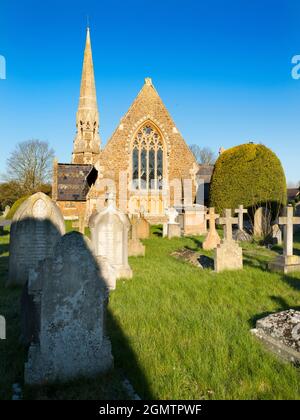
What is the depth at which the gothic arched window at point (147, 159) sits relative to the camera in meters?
23.7

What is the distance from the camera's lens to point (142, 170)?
78.5 ft

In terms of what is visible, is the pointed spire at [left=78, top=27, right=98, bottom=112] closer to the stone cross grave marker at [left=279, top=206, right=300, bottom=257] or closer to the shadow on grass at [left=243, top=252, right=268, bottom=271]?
the shadow on grass at [left=243, top=252, right=268, bottom=271]

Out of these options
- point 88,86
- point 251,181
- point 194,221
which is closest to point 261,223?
point 194,221

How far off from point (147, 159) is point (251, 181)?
25.5 ft

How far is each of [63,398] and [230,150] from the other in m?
20.6

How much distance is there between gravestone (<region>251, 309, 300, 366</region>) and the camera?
364 centimetres

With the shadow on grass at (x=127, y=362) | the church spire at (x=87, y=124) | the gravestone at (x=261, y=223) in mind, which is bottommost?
the shadow on grass at (x=127, y=362)

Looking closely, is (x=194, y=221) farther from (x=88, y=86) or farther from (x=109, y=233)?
(x=88, y=86)

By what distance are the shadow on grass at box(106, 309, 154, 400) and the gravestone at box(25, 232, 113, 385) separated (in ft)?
0.68

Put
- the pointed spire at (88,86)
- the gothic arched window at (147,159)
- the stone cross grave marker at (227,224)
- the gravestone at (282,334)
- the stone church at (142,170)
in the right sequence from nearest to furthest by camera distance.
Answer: the gravestone at (282,334)
the stone cross grave marker at (227,224)
the stone church at (142,170)
the gothic arched window at (147,159)
the pointed spire at (88,86)

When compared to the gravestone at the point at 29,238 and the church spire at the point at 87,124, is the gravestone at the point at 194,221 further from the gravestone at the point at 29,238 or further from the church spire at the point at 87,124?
the church spire at the point at 87,124

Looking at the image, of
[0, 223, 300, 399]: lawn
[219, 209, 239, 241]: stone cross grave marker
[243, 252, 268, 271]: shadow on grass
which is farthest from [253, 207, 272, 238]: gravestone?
[0, 223, 300, 399]: lawn

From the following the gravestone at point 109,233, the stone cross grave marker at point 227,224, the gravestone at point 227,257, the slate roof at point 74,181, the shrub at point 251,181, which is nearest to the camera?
the gravestone at point 109,233

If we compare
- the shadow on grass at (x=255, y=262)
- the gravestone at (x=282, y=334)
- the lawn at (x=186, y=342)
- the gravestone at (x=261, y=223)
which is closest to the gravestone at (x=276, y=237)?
the gravestone at (x=261, y=223)
